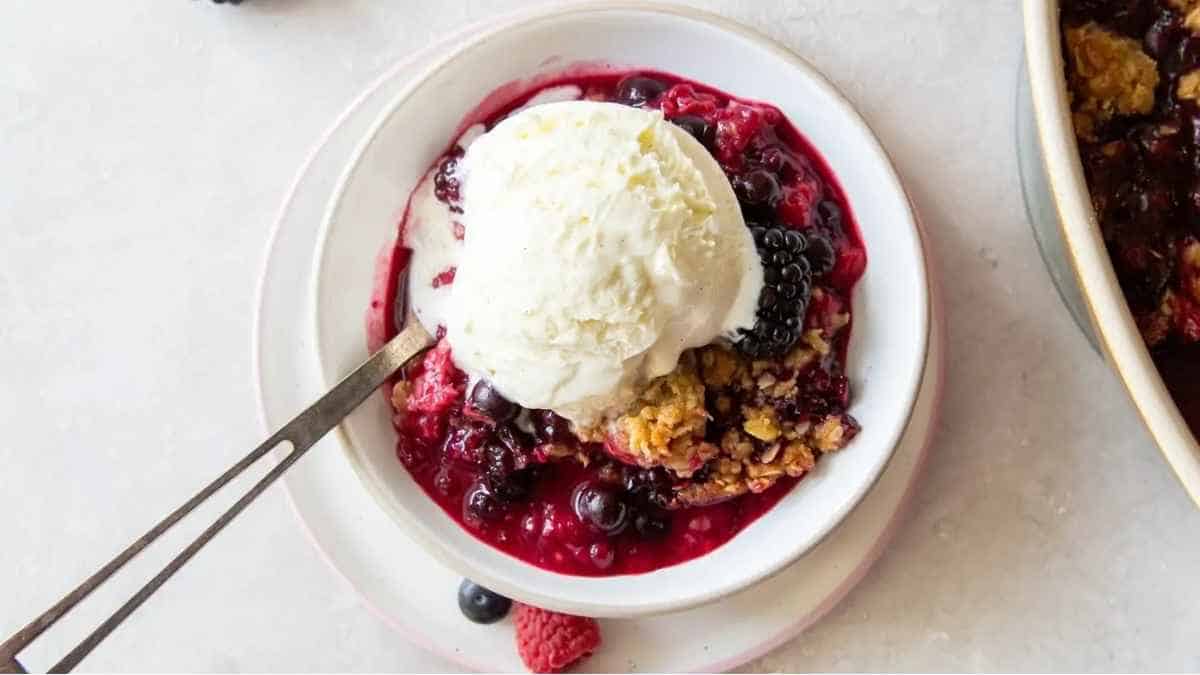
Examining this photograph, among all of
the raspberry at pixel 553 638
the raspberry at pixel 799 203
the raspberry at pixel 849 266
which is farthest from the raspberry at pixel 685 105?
the raspberry at pixel 553 638

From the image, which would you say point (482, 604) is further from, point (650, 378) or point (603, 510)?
point (650, 378)

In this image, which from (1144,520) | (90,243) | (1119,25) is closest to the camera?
(1119,25)

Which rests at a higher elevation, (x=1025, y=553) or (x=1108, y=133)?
(x=1108, y=133)

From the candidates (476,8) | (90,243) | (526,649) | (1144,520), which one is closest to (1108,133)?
(1144,520)

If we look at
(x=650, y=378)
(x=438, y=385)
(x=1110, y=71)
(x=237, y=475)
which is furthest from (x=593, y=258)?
(x=1110, y=71)

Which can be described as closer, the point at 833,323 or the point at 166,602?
the point at 833,323

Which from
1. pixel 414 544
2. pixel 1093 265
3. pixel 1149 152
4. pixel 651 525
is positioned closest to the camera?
pixel 1093 265

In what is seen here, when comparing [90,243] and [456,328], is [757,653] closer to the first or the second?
[456,328]
